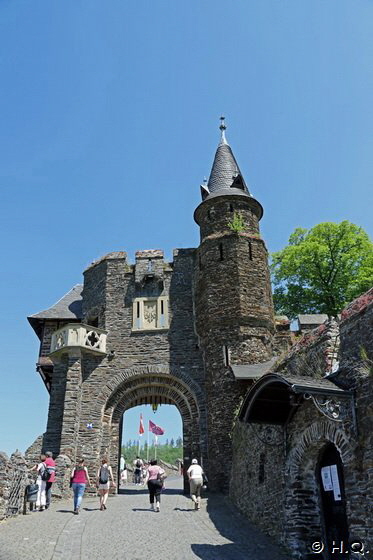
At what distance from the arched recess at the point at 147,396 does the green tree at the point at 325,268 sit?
33.0 feet

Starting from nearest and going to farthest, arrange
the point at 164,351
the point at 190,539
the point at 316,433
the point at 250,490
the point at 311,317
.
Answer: the point at 316,433 → the point at 190,539 → the point at 250,490 → the point at 164,351 → the point at 311,317

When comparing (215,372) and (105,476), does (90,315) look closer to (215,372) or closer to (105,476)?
(215,372)

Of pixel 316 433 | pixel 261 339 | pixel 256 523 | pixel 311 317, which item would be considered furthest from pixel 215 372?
pixel 316 433

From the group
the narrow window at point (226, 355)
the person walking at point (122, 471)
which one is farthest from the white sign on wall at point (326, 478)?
the person walking at point (122, 471)

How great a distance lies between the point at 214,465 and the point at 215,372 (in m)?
3.14

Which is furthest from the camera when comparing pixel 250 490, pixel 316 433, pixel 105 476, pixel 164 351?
pixel 164 351

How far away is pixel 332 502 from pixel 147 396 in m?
11.7

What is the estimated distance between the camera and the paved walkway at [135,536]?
8.57 metres

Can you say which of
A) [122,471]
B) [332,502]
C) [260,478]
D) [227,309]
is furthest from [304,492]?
[122,471]

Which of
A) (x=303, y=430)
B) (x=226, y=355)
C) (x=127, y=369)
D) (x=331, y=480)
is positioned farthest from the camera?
(x=127, y=369)

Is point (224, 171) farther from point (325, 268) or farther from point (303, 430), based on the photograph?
point (303, 430)

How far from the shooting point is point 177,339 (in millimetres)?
19844

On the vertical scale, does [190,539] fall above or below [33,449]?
below

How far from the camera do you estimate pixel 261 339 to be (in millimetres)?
18281
